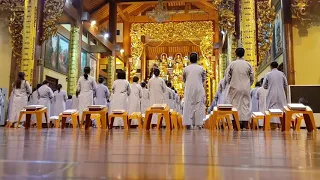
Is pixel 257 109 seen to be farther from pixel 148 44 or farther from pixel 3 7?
pixel 148 44

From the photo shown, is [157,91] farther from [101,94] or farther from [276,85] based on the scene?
[276,85]

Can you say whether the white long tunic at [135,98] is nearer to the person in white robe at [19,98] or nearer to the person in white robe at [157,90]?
the person in white robe at [157,90]

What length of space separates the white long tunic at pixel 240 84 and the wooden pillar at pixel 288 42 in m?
3.31

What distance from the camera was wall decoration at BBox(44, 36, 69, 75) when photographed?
40.8 feet

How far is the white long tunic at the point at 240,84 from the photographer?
5.84 m

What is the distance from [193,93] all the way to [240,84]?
942 mm

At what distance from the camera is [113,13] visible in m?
15.9

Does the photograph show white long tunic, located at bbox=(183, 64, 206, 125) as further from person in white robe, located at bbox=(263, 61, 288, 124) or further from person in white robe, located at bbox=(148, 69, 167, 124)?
person in white robe, located at bbox=(148, 69, 167, 124)

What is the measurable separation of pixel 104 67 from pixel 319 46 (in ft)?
41.0

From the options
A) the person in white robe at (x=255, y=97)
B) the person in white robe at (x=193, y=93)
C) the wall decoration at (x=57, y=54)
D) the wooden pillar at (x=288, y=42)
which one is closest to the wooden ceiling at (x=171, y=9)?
the wall decoration at (x=57, y=54)

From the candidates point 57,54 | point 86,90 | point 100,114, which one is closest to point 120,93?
point 86,90

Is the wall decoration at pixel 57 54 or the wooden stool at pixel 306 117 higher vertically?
the wall decoration at pixel 57 54

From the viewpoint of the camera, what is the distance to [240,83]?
19.2 ft

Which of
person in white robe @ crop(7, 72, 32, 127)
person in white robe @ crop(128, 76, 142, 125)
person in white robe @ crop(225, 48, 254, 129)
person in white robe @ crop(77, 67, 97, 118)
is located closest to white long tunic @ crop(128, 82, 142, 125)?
person in white robe @ crop(128, 76, 142, 125)
